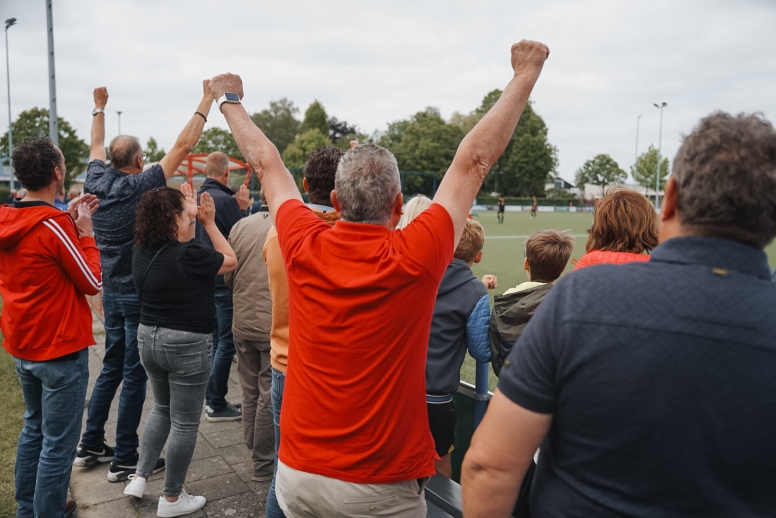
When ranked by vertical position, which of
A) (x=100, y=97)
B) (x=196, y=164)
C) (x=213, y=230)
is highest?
(x=196, y=164)

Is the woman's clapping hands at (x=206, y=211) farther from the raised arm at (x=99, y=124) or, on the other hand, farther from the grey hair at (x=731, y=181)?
the grey hair at (x=731, y=181)

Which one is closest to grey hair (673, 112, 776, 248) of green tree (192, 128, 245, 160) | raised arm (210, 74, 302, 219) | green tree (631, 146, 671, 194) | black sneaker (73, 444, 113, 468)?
raised arm (210, 74, 302, 219)

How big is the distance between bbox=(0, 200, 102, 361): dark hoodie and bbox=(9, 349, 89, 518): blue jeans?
0.36ft

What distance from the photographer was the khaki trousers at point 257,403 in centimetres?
405

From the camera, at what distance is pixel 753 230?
3.77ft

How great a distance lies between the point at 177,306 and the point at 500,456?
262 centimetres

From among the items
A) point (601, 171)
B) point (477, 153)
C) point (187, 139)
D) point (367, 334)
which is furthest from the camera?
point (601, 171)

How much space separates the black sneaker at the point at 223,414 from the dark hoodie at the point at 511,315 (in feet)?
10.3

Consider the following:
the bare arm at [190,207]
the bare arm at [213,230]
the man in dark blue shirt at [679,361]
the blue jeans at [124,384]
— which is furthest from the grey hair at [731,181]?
the blue jeans at [124,384]

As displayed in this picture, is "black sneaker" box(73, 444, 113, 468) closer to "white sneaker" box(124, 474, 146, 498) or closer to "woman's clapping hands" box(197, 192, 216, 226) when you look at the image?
"white sneaker" box(124, 474, 146, 498)

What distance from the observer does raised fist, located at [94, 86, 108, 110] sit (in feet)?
13.4

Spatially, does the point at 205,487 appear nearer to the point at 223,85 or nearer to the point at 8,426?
the point at 8,426

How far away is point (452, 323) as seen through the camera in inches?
116

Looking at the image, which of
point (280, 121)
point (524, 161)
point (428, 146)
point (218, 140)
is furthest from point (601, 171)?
point (218, 140)
